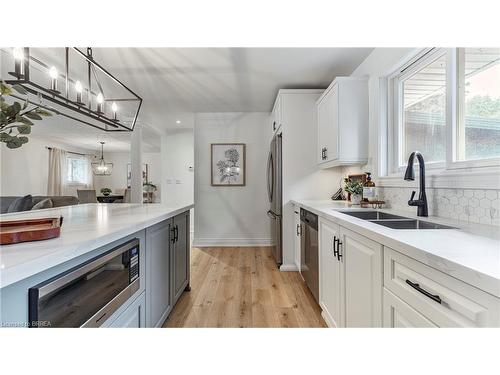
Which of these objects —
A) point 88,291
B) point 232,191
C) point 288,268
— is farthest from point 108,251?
point 232,191

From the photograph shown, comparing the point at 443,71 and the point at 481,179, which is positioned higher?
the point at 443,71

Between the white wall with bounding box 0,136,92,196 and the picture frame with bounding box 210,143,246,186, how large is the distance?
5278mm

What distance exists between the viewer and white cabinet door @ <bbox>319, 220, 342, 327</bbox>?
160 centimetres

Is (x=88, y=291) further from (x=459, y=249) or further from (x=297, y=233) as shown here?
(x=297, y=233)

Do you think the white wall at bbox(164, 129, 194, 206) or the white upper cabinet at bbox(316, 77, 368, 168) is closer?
the white upper cabinet at bbox(316, 77, 368, 168)

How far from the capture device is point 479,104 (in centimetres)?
132

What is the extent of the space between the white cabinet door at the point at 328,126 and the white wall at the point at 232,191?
156cm

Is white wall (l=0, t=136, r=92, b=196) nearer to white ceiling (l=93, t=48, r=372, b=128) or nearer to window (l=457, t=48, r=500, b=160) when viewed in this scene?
white ceiling (l=93, t=48, r=372, b=128)

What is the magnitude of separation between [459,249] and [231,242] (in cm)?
382

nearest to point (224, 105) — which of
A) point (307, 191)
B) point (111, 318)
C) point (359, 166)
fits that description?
point (307, 191)

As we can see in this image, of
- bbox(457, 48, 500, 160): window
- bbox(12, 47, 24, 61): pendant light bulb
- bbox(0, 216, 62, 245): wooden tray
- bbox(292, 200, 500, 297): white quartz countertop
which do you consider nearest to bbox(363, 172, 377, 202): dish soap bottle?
bbox(457, 48, 500, 160): window
